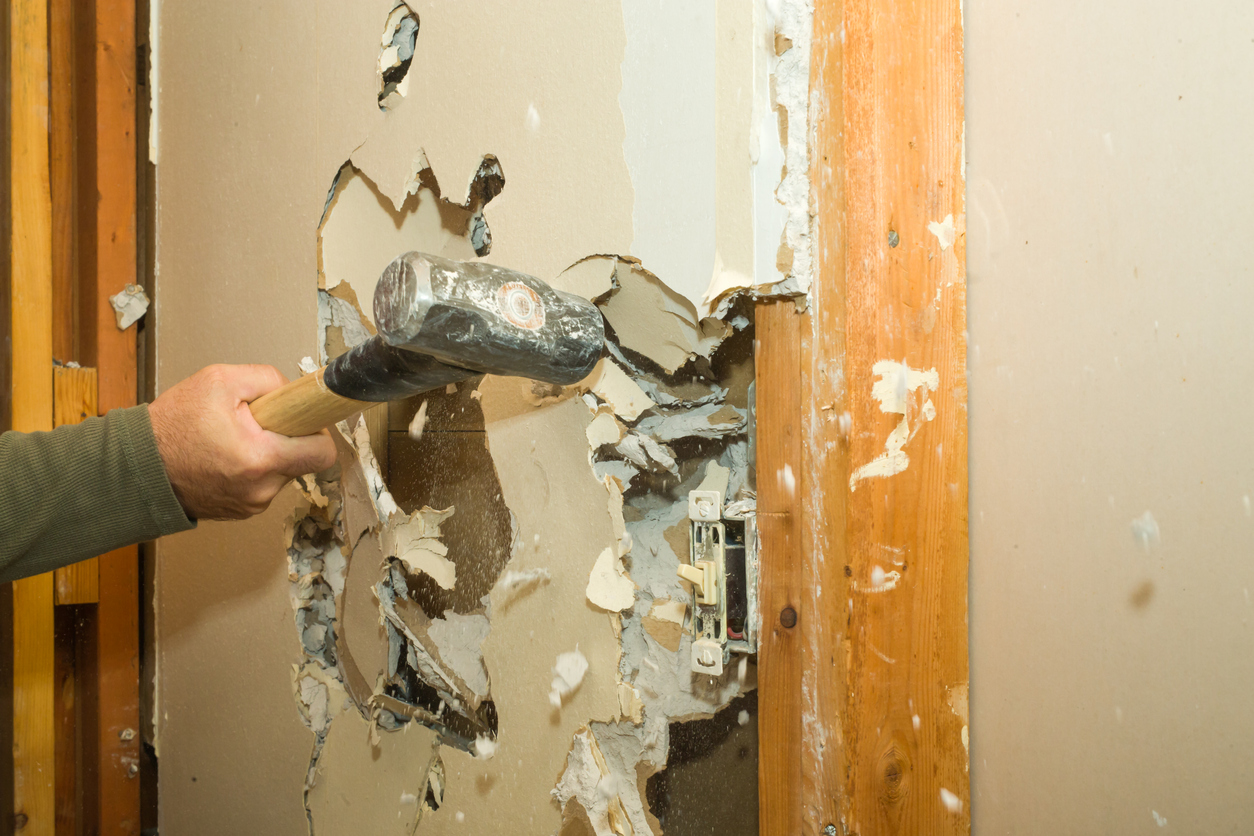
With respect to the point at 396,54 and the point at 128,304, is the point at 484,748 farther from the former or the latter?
the point at 128,304

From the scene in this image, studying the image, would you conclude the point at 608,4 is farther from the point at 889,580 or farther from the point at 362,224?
the point at 889,580

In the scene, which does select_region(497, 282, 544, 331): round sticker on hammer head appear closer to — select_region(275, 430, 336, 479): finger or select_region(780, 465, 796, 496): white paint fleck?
select_region(780, 465, 796, 496): white paint fleck

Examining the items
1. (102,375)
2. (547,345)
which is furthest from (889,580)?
(102,375)

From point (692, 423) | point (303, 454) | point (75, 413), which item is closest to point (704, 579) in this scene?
point (692, 423)

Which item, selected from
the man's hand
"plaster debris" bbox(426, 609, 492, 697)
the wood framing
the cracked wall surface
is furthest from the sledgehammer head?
"plaster debris" bbox(426, 609, 492, 697)

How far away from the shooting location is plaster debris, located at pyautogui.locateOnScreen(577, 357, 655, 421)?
2.95 ft

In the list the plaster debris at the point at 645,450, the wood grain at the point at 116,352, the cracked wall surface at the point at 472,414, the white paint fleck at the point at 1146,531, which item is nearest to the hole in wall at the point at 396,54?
the cracked wall surface at the point at 472,414

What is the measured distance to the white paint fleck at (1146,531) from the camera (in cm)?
68

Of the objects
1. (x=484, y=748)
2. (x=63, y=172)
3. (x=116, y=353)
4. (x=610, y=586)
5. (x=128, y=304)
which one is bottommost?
(x=484, y=748)

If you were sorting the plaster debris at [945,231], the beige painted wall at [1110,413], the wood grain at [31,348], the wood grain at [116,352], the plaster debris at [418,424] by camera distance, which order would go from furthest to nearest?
the wood grain at [116,352] < the wood grain at [31,348] < the plaster debris at [418,424] < the plaster debris at [945,231] < the beige painted wall at [1110,413]

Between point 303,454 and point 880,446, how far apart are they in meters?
0.69

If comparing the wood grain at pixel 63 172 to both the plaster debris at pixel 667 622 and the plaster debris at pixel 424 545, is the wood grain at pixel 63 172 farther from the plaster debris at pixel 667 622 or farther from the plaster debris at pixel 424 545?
the plaster debris at pixel 667 622

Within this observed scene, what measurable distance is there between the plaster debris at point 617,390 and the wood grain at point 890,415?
8.8 inches

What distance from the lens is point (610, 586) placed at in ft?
2.92
